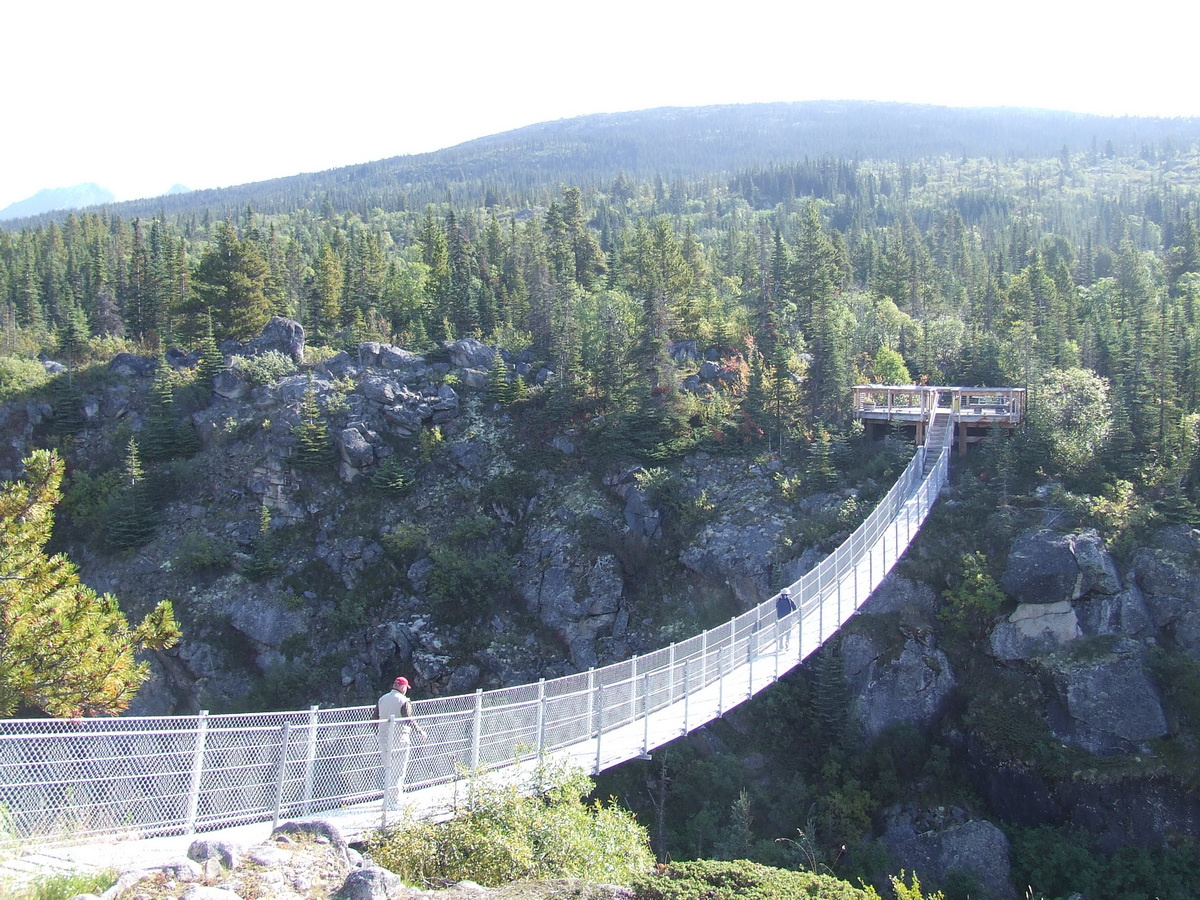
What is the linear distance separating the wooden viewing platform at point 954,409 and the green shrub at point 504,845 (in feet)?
64.2

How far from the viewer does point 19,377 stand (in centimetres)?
3456

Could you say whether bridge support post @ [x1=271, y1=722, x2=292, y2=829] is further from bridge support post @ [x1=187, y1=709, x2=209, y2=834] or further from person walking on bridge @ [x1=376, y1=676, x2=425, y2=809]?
person walking on bridge @ [x1=376, y1=676, x2=425, y2=809]


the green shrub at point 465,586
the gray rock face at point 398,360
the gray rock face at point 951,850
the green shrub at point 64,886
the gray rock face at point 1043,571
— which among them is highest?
the green shrub at point 64,886

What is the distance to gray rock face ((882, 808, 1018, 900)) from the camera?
17609mm

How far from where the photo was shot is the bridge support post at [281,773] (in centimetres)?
842

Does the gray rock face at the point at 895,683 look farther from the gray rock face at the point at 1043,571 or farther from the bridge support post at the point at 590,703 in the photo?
the bridge support post at the point at 590,703

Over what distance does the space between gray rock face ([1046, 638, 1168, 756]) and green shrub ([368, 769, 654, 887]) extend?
13.7 metres

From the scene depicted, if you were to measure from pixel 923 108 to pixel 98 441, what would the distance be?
195 meters

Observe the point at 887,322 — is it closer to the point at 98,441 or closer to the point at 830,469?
the point at 830,469

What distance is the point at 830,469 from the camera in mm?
25500

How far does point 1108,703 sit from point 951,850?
186 inches

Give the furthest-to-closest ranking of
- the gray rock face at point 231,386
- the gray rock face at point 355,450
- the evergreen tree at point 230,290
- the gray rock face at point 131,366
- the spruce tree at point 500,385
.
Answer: the evergreen tree at point 230,290 < the gray rock face at point 131,366 < the gray rock face at point 231,386 < the spruce tree at point 500,385 < the gray rock face at point 355,450

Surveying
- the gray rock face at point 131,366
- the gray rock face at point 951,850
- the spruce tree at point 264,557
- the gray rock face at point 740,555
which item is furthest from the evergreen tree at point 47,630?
the gray rock face at point 131,366

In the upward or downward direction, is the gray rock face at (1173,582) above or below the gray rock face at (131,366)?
below
